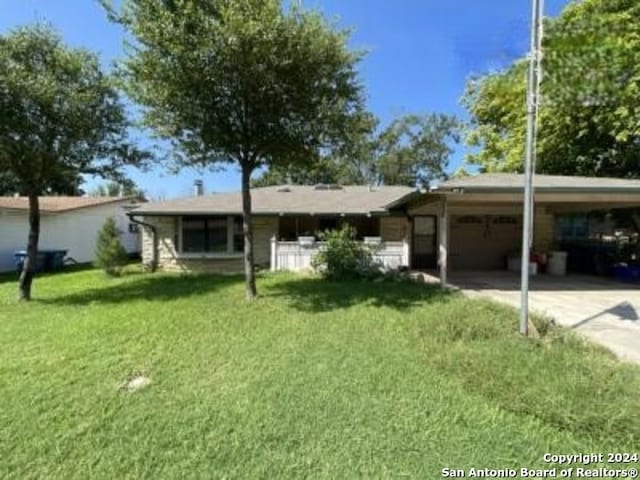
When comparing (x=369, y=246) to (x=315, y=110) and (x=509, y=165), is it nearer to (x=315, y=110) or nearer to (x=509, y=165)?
(x=315, y=110)

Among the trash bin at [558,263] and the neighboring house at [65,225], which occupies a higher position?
the neighboring house at [65,225]

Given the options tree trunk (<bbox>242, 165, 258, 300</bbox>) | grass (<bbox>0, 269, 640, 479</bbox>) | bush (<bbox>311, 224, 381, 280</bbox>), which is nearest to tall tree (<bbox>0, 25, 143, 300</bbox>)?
tree trunk (<bbox>242, 165, 258, 300</bbox>)

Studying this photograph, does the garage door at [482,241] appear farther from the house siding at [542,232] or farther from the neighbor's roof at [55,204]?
the neighbor's roof at [55,204]

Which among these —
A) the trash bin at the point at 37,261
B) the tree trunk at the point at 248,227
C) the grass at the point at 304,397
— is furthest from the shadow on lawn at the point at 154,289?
the trash bin at the point at 37,261

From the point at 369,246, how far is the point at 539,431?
9.14m

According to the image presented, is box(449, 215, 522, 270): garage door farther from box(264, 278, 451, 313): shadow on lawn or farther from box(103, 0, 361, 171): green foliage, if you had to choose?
box(103, 0, 361, 171): green foliage

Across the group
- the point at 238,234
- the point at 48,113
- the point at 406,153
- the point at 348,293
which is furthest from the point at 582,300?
the point at 406,153

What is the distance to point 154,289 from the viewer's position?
37.2 ft

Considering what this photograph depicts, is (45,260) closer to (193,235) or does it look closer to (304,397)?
(193,235)

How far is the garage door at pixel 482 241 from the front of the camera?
1562cm

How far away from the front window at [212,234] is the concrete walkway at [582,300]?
24.1 ft

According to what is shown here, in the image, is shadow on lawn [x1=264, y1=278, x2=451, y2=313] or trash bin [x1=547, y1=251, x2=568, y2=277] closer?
shadow on lawn [x1=264, y1=278, x2=451, y2=313]

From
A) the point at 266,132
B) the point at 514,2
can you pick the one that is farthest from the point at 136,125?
the point at 514,2

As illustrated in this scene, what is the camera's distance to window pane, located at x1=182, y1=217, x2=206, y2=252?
15258 mm
